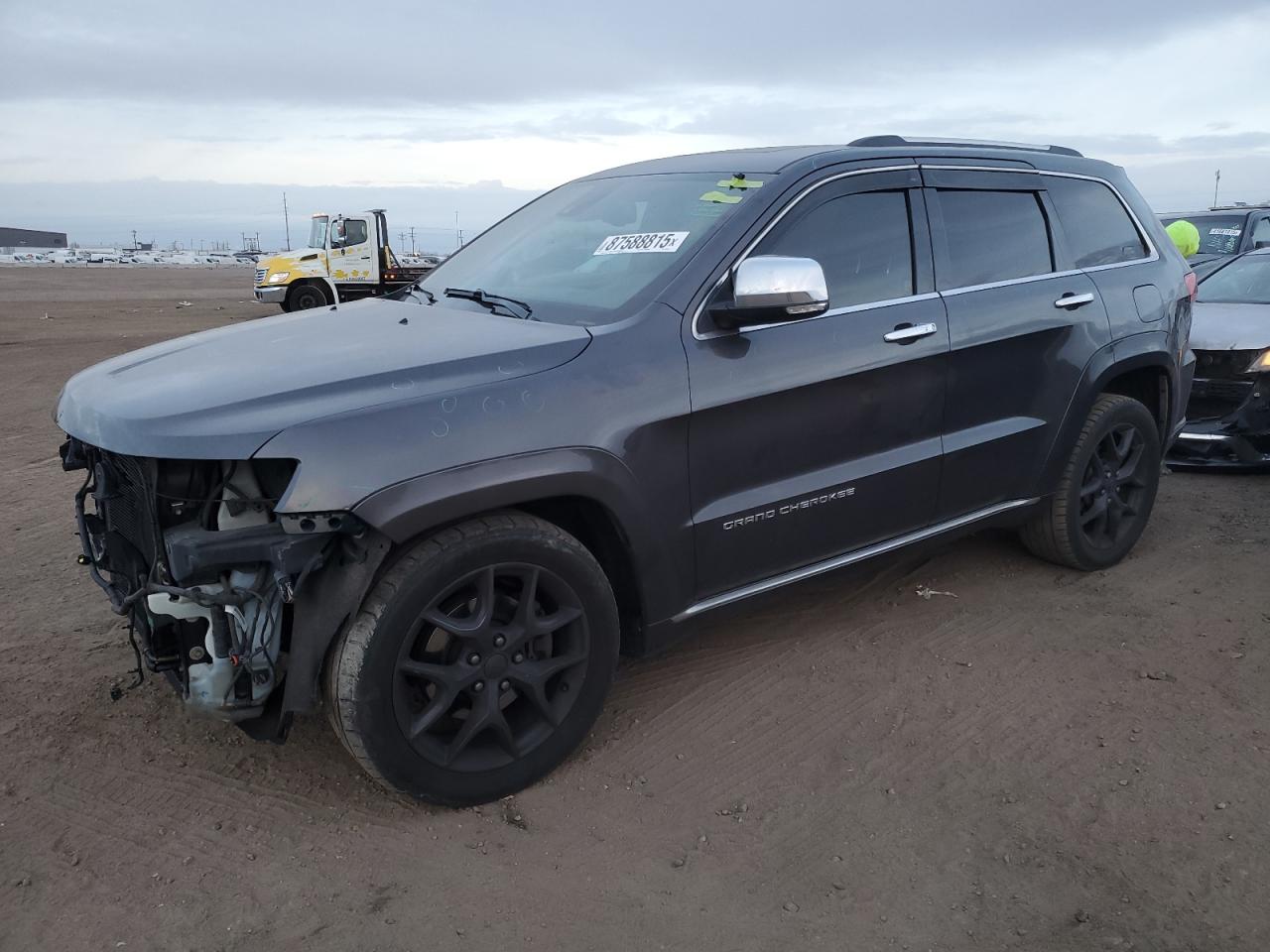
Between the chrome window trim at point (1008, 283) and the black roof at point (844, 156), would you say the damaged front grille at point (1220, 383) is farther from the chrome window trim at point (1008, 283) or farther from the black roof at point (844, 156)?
the chrome window trim at point (1008, 283)

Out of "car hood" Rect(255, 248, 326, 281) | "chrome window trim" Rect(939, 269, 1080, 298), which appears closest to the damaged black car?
"chrome window trim" Rect(939, 269, 1080, 298)

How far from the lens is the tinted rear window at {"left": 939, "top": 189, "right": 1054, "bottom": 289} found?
3.89m

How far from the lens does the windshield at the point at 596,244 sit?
3270 millimetres

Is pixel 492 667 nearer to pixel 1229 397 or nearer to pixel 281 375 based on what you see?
pixel 281 375

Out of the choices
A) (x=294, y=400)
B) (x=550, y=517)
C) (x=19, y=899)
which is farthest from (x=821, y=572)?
(x=19, y=899)

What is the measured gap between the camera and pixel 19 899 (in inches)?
101

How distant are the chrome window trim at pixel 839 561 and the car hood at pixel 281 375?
3.14 ft

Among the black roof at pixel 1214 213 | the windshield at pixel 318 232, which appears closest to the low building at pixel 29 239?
the windshield at pixel 318 232

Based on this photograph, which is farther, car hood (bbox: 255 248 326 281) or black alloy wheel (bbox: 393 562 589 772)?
car hood (bbox: 255 248 326 281)

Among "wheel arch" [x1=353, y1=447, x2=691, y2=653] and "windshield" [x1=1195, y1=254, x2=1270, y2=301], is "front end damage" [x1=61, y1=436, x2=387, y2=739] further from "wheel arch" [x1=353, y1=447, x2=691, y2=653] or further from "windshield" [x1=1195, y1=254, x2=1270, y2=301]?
"windshield" [x1=1195, y1=254, x2=1270, y2=301]

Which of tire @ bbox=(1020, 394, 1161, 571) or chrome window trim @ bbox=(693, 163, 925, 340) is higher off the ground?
chrome window trim @ bbox=(693, 163, 925, 340)

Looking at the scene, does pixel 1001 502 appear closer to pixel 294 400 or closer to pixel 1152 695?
pixel 1152 695

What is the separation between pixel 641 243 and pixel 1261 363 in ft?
15.7

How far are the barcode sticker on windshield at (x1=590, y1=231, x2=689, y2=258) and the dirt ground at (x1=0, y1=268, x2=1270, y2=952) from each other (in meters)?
1.24
